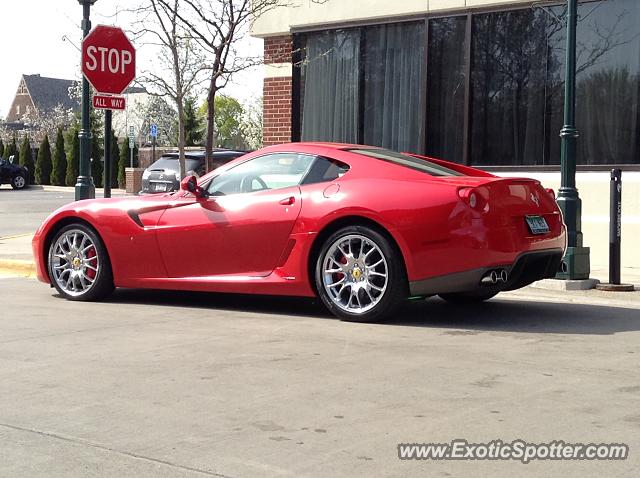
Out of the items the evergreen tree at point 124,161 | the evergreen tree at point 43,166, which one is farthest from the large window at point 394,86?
the evergreen tree at point 43,166

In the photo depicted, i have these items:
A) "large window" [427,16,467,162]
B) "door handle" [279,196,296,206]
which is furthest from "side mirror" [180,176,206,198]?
"large window" [427,16,467,162]

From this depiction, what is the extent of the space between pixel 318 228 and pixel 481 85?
6696 mm

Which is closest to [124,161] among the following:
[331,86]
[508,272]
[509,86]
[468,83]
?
[331,86]

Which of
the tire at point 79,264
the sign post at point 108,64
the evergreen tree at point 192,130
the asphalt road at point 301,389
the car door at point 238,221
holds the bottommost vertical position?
the asphalt road at point 301,389

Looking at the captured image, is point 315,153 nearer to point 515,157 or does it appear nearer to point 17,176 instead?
point 515,157

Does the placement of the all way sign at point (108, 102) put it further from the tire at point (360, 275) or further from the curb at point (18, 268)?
the tire at point (360, 275)

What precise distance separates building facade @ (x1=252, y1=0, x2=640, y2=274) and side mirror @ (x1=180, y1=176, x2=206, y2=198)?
6.01 metres

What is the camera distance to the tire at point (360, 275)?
7918mm

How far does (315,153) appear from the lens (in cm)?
871

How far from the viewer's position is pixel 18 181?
46.1m

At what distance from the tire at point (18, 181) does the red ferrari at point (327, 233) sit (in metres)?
37.8

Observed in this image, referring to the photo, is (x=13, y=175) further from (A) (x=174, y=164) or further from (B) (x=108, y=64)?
(B) (x=108, y=64)

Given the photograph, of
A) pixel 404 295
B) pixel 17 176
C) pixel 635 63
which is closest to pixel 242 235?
pixel 404 295

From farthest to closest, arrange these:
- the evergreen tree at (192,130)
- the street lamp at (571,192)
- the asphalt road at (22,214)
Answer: the evergreen tree at (192,130) → the asphalt road at (22,214) → the street lamp at (571,192)
